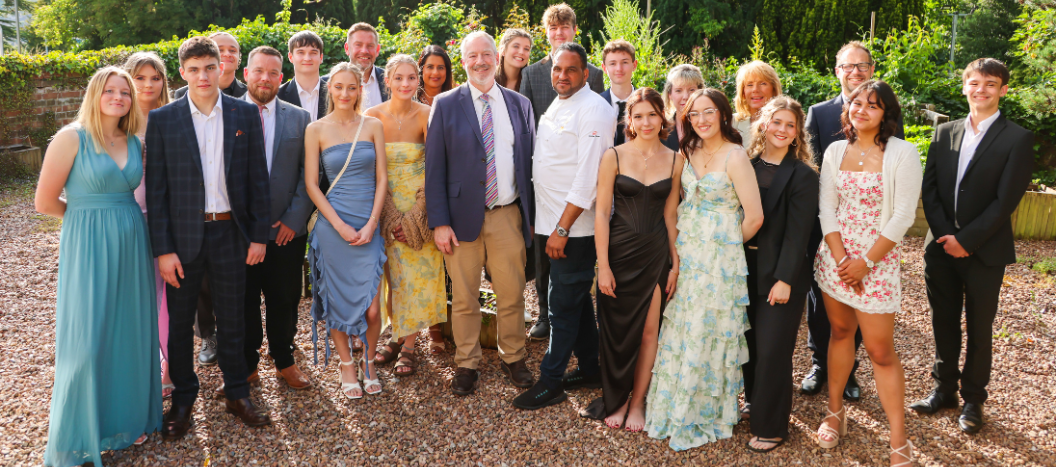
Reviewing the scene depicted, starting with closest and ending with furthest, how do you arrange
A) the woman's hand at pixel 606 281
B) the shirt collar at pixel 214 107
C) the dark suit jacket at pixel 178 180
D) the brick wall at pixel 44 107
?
the dark suit jacket at pixel 178 180 → the shirt collar at pixel 214 107 → the woman's hand at pixel 606 281 → the brick wall at pixel 44 107

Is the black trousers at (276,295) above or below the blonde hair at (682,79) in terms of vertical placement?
below

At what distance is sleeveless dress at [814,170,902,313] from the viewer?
3.29 m

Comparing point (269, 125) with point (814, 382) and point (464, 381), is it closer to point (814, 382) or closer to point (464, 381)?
point (464, 381)

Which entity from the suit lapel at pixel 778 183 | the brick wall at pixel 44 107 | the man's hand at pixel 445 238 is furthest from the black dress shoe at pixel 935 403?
the brick wall at pixel 44 107

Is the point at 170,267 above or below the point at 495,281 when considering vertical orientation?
above

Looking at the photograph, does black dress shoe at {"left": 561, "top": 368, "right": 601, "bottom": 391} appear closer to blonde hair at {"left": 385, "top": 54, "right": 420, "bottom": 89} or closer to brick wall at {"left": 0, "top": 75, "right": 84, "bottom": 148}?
blonde hair at {"left": 385, "top": 54, "right": 420, "bottom": 89}

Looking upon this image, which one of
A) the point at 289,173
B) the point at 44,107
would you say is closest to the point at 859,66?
the point at 289,173

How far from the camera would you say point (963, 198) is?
3732mm

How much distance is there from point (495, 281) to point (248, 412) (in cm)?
158

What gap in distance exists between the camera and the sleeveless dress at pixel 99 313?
10.4 feet

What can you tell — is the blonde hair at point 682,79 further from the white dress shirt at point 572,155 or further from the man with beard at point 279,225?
the man with beard at point 279,225

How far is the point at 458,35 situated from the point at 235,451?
30.5ft

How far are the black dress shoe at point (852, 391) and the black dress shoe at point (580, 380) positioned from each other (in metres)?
1.50

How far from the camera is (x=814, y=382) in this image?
4.15m
